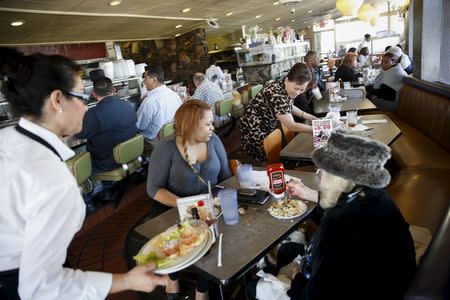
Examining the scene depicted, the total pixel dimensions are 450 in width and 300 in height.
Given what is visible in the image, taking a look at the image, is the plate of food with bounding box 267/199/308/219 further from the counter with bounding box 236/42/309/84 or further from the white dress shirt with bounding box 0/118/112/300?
the counter with bounding box 236/42/309/84

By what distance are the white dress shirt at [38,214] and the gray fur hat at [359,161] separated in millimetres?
922

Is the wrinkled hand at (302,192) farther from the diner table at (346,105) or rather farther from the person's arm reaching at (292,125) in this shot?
the diner table at (346,105)

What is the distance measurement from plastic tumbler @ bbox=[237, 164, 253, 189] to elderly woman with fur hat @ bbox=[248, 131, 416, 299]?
2.76ft

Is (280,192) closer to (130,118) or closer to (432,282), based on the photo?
(432,282)

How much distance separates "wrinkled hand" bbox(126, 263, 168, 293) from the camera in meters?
1.14

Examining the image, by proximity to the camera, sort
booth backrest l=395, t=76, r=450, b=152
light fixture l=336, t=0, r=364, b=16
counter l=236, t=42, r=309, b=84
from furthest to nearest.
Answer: counter l=236, t=42, r=309, b=84 < light fixture l=336, t=0, r=364, b=16 < booth backrest l=395, t=76, r=450, b=152

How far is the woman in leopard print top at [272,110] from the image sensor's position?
3.22 meters

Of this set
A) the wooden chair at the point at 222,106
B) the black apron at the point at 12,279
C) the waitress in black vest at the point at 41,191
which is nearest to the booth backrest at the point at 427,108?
the wooden chair at the point at 222,106

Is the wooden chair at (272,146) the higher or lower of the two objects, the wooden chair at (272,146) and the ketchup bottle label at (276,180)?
the lower

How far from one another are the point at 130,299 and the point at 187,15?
683cm

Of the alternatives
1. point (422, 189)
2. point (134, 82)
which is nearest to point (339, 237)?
point (422, 189)

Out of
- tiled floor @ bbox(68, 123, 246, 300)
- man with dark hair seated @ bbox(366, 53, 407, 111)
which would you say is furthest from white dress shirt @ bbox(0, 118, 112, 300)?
man with dark hair seated @ bbox(366, 53, 407, 111)

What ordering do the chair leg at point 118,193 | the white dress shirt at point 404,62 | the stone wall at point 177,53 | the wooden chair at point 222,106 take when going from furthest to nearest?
1. the stone wall at point 177,53
2. the white dress shirt at point 404,62
3. the wooden chair at point 222,106
4. the chair leg at point 118,193

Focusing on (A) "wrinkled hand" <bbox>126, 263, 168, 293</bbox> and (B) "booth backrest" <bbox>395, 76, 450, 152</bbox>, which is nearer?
(A) "wrinkled hand" <bbox>126, 263, 168, 293</bbox>
